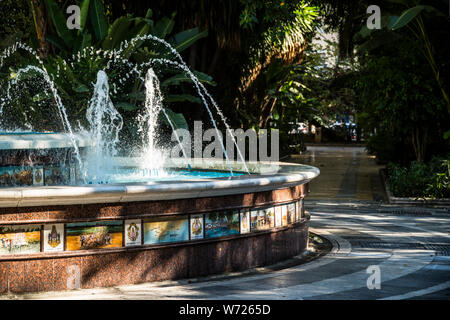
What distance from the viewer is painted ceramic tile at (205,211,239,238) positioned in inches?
307

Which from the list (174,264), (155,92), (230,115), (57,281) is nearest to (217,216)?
(174,264)

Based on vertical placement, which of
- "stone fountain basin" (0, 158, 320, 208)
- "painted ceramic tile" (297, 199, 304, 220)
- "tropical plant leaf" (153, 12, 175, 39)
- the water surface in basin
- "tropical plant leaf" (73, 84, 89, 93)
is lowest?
"painted ceramic tile" (297, 199, 304, 220)

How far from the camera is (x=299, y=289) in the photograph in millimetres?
7191

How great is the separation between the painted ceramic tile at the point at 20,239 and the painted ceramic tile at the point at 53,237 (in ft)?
0.23

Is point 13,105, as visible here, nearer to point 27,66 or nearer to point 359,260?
point 27,66

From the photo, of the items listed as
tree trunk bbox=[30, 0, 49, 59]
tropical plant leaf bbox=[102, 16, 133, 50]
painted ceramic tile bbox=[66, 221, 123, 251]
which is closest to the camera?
painted ceramic tile bbox=[66, 221, 123, 251]

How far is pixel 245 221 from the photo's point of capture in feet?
27.0

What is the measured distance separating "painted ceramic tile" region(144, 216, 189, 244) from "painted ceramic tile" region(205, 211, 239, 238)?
334 millimetres

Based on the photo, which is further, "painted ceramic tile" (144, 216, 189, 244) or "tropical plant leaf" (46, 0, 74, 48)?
"tropical plant leaf" (46, 0, 74, 48)

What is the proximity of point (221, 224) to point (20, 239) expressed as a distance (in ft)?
7.97

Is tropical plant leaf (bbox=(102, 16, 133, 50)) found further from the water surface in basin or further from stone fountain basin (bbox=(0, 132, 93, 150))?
stone fountain basin (bbox=(0, 132, 93, 150))

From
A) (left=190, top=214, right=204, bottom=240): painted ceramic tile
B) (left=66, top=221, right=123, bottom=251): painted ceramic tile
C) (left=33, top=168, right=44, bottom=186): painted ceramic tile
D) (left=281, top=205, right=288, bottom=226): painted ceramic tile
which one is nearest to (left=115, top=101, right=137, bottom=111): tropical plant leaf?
(left=281, top=205, right=288, bottom=226): painted ceramic tile

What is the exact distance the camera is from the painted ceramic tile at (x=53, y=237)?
22.2ft

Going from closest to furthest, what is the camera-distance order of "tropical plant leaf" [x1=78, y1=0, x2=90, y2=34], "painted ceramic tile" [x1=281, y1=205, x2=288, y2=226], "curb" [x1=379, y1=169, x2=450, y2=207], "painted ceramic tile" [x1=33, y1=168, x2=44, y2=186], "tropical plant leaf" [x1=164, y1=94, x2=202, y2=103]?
1. "painted ceramic tile" [x1=33, y1=168, x2=44, y2=186]
2. "painted ceramic tile" [x1=281, y1=205, x2=288, y2=226]
3. "tropical plant leaf" [x1=78, y1=0, x2=90, y2=34]
4. "tropical plant leaf" [x1=164, y1=94, x2=202, y2=103]
5. "curb" [x1=379, y1=169, x2=450, y2=207]
